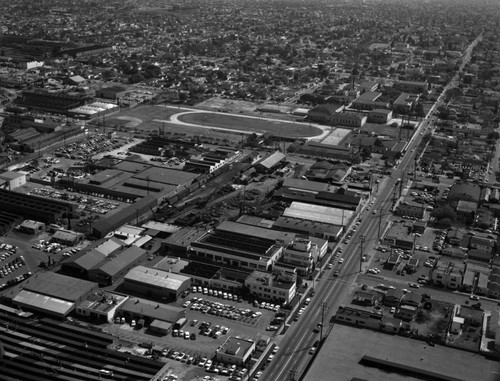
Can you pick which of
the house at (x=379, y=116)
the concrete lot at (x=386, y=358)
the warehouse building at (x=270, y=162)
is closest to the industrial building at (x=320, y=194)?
the warehouse building at (x=270, y=162)

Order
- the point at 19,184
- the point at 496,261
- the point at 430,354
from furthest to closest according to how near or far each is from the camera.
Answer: the point at 19,184 < the point at 496,261 < the point at 430,354

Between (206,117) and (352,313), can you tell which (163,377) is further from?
(206,117)

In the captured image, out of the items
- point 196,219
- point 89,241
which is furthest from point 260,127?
point 89,241

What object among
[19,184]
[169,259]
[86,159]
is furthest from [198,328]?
[86,159]

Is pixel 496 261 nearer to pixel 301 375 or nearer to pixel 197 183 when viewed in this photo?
pixel 301 375

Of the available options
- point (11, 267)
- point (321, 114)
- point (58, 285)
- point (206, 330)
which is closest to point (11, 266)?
point (11, 267)

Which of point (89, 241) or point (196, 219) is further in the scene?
point (196, 219)

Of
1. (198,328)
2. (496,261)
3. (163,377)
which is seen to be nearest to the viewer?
(163,377)
